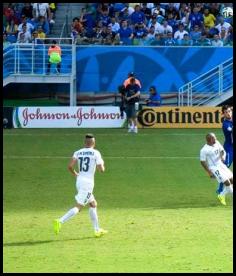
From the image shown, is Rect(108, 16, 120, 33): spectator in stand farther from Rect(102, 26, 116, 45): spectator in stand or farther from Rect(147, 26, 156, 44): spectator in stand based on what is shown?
Rect(147, 26, 156, 44): spectator in stand

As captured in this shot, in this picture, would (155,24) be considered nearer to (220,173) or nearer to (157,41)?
(157,41)

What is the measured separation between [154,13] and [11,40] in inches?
254

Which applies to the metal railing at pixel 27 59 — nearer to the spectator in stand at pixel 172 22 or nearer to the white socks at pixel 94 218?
the spectator in stand at pixel 172 22

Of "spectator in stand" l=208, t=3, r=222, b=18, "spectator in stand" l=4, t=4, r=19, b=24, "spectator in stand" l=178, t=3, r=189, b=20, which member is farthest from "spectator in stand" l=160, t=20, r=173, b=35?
"spectator in stand" l=4, t=4, r=19, b=24

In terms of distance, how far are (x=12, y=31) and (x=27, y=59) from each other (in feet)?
6.60

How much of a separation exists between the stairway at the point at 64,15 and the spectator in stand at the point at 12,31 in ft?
5.82

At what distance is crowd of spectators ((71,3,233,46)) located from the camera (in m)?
39.5

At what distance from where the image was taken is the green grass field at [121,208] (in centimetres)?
1463

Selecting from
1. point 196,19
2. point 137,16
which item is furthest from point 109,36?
point 196,19

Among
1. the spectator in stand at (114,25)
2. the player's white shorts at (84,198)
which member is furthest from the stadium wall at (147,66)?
the player's white shorts at (84,198)

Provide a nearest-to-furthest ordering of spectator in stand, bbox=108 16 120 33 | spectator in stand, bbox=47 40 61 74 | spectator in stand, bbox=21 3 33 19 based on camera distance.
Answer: spectator in stand, bbox=47 40 61 74
spectator in stand, bbox=108 16 120 33
spectator in stand, bbox=21 3 33 19

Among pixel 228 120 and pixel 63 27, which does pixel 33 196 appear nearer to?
pixel 228 120

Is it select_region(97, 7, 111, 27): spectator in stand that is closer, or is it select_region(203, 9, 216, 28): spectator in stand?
select_region(203, 9, 216, 28): spectator in stand

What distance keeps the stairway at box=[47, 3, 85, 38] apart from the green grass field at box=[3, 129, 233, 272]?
27.7ft
